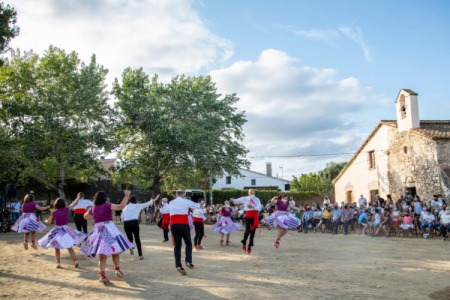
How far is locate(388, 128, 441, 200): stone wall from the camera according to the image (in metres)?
20.3

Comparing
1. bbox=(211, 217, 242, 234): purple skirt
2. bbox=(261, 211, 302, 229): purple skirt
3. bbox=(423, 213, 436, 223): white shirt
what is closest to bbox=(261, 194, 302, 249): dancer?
bbox=(261, 211, 302, 229): purple skirt

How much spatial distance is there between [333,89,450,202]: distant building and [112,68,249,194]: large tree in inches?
408

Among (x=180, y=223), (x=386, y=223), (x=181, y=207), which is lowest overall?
(x=386, y=223)

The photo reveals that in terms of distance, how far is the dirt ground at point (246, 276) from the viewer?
571cm

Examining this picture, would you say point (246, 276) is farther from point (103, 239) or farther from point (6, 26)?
point (6, 26)

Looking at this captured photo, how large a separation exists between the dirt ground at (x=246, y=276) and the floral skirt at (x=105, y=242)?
63 centimetres

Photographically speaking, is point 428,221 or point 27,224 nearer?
point 27,224

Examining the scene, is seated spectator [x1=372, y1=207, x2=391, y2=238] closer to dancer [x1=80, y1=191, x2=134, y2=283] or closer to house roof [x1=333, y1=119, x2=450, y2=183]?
house roof [x1=333, y1=119, x2=450, y2=183]

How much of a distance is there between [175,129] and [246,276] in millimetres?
18658

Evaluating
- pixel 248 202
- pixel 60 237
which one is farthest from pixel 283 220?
pixel 60 237

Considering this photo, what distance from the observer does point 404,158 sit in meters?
22.8

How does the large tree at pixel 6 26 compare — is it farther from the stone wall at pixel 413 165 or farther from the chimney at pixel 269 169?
the chimney at pixel 269 169

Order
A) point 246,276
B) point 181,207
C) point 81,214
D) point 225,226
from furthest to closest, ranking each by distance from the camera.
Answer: point 225,226, point 81,214, point 181,207, point 246,276

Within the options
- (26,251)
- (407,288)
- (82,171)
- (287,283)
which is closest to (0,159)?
(82,171)
